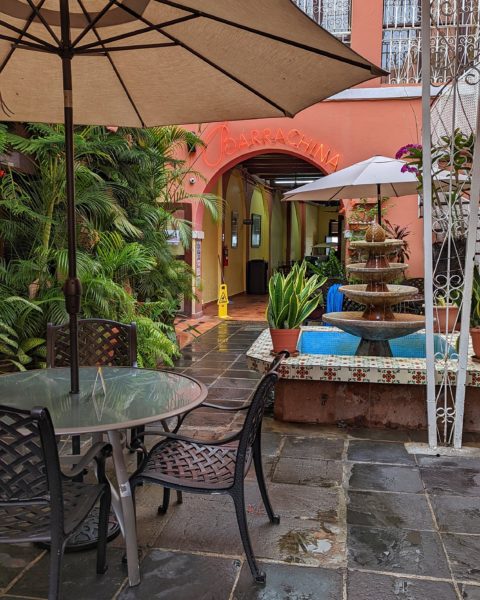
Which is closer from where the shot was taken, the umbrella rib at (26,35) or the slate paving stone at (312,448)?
the umbrella rib at (26,35)

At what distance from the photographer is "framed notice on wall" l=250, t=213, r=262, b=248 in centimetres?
1475

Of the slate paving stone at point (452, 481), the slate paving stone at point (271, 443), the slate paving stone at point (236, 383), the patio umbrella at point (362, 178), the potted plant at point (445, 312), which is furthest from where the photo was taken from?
the patio umbrella at point (362, 178)

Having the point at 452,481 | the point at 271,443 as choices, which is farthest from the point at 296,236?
the point at 452,481

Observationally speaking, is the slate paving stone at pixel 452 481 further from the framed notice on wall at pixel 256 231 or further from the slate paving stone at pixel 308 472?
the framed notice on wall at pixel 256 231

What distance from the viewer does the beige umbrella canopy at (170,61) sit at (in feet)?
7.17

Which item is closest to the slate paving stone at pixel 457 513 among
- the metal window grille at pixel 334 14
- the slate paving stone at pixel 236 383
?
the slate paving stone at pixel 236 383

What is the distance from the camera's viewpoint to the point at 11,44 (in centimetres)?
261

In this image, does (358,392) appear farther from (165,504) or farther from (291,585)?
(291,585)

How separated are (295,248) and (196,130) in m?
12.0

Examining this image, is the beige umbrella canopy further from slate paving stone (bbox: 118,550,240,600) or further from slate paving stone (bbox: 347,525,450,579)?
slate paving stone (bbox: 118,550,240,600)

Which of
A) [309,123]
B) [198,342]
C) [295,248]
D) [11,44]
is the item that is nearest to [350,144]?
[309,123]

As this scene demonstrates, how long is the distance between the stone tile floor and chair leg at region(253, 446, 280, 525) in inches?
1.4

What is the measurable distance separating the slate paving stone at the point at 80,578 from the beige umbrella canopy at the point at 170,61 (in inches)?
78.3

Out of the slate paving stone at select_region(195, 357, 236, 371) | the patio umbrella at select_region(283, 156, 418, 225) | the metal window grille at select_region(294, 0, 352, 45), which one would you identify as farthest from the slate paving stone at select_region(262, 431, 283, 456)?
the metal window grille at select_region(294, 0, 352, 45)
